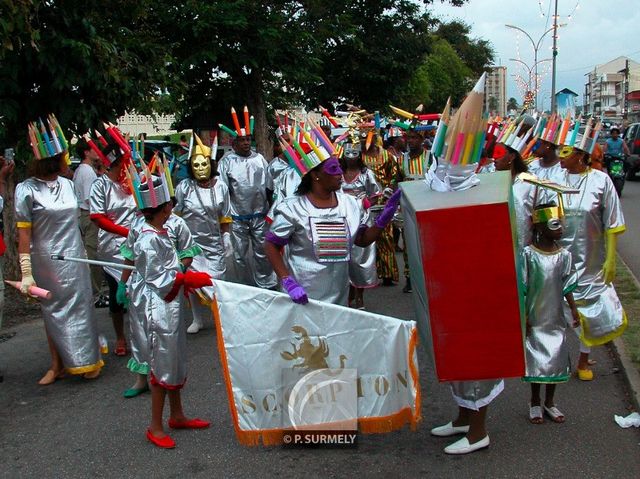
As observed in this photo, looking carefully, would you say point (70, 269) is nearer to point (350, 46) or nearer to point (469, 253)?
point (469, 253)

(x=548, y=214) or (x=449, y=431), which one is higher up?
(x=548, y=214)

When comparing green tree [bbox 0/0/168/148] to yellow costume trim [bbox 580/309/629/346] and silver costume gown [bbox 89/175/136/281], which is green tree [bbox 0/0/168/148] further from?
yellow costume trim [bbox 580/309/629/346]

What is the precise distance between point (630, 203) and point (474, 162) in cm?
1572

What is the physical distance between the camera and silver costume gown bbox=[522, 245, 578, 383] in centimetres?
454

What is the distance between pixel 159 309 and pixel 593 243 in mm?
3105

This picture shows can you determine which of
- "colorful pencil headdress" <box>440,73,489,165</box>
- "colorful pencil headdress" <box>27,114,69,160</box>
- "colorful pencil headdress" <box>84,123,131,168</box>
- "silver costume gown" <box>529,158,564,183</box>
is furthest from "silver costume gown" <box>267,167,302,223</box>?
"colorful pencil headdress" <box>440,73,489,165</box>

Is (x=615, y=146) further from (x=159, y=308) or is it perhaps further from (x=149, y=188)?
(x=159, y=308)

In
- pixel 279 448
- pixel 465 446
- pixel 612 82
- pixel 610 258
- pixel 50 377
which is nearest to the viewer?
pixel 465 446

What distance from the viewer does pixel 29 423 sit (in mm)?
5090

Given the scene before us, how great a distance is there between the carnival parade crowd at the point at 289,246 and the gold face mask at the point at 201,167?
1 centimetres

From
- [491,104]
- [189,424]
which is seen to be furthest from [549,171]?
[491,104]

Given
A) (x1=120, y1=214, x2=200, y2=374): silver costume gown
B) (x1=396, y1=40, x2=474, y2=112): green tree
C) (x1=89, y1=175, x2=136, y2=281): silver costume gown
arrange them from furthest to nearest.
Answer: (x1=396, y1=40, x2=474, y2=112): green tree → (x1=89, y1=175, x2=136, y2=281): silver costume gown → (x1=120, y1=214, x2=200, y2=374): silver costume gown

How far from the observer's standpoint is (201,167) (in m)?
7.32

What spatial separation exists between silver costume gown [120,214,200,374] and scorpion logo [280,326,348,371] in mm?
1014
